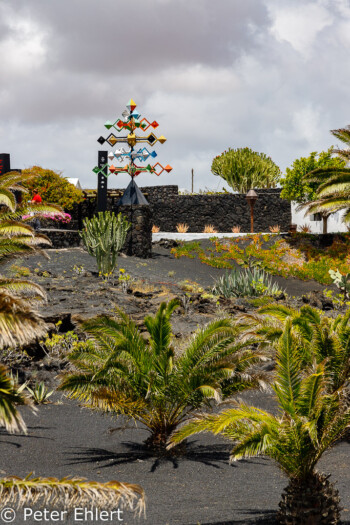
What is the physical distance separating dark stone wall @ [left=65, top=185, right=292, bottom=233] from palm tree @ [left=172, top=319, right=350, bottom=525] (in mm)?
30561

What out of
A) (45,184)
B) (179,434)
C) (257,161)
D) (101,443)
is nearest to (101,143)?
(45,184)

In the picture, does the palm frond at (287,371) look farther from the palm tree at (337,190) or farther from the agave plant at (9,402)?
the palm tree at (337,190)

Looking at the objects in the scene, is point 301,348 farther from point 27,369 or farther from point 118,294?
point 118,294

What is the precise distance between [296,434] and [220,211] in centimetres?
3101

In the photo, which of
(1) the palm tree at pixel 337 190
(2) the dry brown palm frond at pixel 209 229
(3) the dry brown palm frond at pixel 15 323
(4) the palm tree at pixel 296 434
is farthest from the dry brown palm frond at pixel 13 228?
(2) the dry brown palm frond at pixel 209 229

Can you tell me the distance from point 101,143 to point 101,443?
21.4 metres

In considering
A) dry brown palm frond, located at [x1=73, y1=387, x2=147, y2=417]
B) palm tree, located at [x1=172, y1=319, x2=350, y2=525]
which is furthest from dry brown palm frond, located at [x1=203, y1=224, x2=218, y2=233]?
palm tree, located at [x1=172, y1=319, x2=350, y2=525]

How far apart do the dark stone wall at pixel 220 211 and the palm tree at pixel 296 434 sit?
30.6 metres

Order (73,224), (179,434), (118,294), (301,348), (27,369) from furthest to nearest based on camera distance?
(73,224) < (118,294) < (27,369) < (301,348) < (179,434)

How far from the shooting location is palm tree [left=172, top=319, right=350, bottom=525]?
15.2 feet

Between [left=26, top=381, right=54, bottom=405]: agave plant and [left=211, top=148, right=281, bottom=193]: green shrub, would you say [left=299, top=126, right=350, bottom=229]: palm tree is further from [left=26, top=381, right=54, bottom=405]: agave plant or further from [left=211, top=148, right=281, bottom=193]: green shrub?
[left=211, top=148, right=281, bottom=193]: green shrub

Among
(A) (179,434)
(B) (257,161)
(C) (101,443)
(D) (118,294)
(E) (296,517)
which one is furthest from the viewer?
(B) (257,161)

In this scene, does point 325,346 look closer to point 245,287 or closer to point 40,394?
point 40,394

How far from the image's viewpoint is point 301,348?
250 inches
